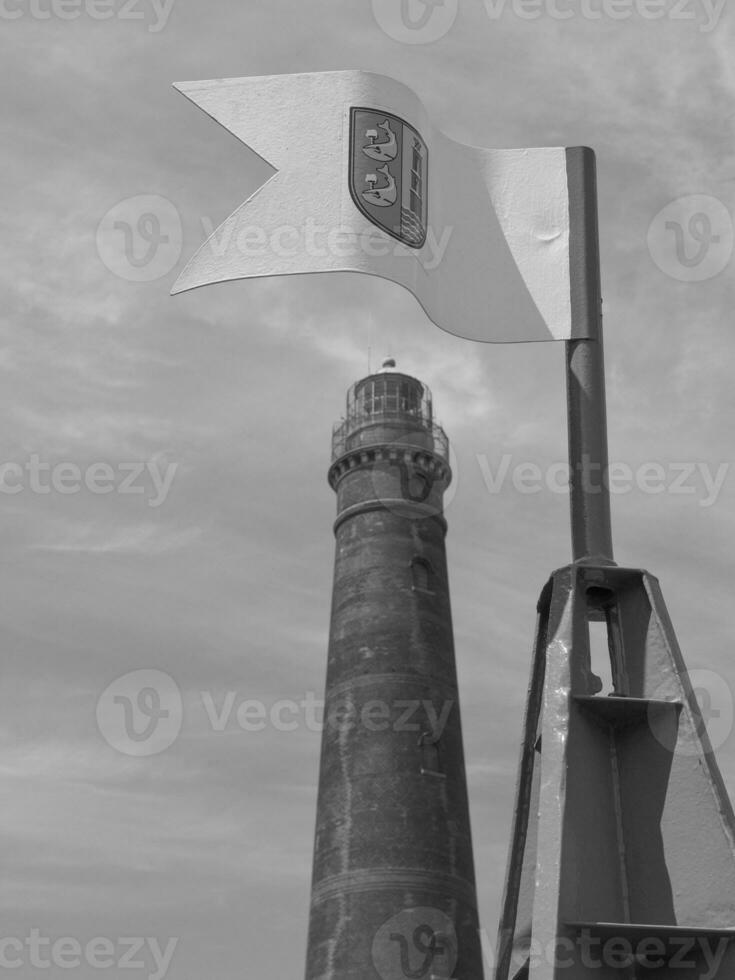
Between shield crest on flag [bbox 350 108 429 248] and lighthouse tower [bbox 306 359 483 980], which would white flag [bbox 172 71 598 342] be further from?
lighthouse tower [bbox 306 359 483 980]

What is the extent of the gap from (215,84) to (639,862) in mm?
4133

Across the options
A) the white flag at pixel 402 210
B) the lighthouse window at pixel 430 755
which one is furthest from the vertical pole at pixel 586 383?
the lighthouse window at pixel 430 755

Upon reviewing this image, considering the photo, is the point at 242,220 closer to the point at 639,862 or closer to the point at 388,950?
the point at 639,862

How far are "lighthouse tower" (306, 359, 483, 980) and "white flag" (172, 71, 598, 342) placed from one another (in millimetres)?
21673

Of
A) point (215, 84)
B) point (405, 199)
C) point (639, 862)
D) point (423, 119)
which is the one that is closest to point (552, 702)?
point (639, 862)

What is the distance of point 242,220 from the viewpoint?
570 centimetres

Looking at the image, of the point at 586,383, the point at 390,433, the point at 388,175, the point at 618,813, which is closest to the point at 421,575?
the point at 390,433

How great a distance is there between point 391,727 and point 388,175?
22736 mm

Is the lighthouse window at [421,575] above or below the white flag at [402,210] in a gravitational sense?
above

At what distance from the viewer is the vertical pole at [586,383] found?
231 inches

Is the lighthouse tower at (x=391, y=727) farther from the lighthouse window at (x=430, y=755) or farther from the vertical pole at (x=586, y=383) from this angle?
the vertical pole at (x=586, y=383)

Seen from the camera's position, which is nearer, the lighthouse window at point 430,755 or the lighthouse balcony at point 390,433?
the lighthouse window at point 430,755

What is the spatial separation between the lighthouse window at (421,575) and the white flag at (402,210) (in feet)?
75.9

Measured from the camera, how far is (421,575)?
29.6m
